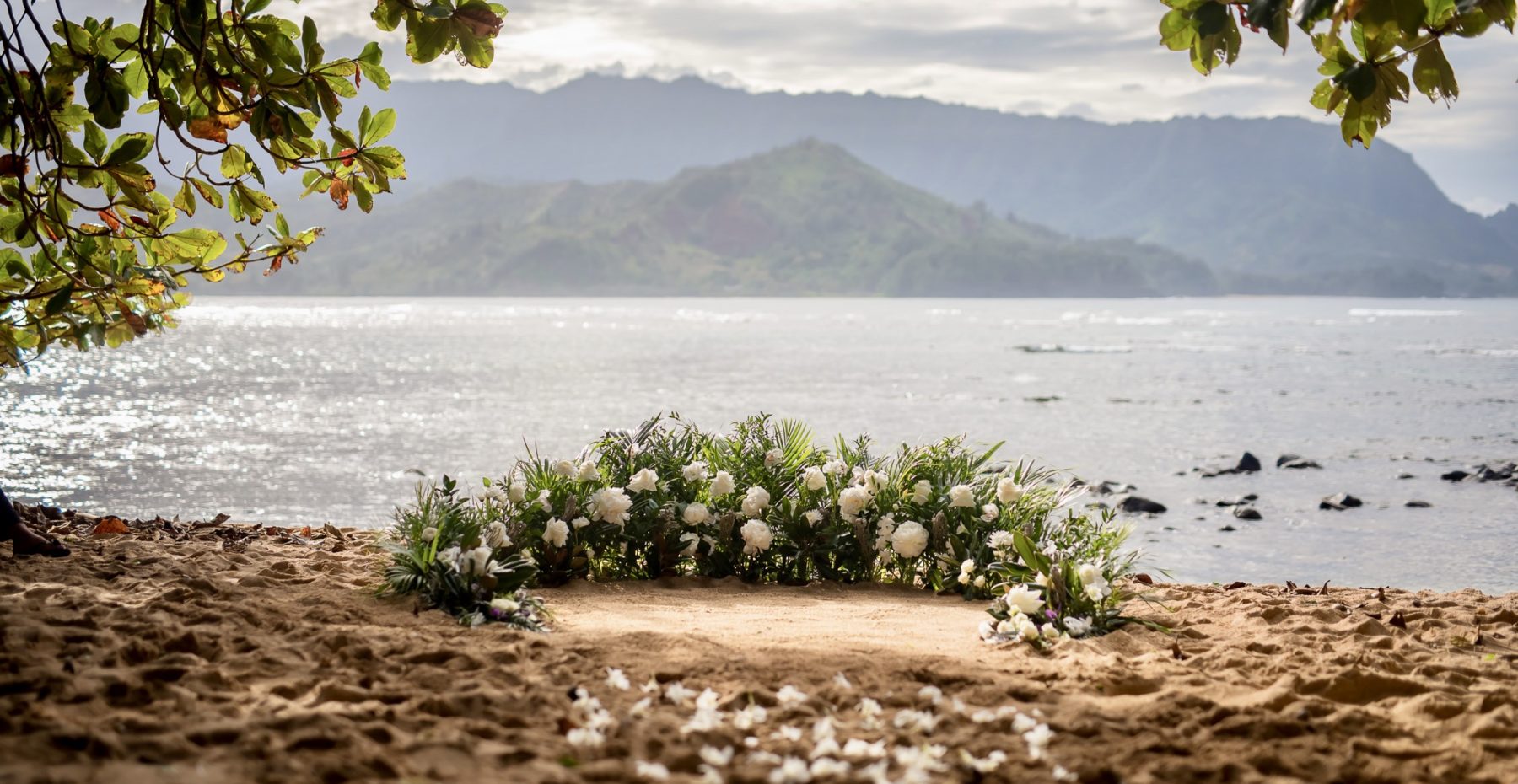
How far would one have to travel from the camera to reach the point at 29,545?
5.62 m

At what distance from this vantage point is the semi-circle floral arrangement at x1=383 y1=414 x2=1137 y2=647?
5891mm

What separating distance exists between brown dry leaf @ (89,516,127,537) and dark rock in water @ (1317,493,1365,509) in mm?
13024

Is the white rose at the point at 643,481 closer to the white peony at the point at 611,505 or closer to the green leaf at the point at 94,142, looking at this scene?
the white peony at the point at 611,505

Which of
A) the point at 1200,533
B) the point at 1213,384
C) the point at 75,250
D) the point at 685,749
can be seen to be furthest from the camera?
the point at 1213,384

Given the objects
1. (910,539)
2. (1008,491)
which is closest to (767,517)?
(910,539)

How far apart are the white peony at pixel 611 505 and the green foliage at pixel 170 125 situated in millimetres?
1987

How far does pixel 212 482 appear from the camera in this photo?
52.0 ft

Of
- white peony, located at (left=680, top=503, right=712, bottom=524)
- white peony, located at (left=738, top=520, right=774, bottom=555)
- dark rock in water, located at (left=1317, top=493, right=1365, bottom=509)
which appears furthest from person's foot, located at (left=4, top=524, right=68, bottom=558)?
dark rock in water, located at (left=1317, top=493, right=1365, bottom=509)

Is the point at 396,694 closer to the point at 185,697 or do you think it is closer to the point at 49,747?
the point at 185,697

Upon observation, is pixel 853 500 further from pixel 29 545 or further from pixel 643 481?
pixel 29 545

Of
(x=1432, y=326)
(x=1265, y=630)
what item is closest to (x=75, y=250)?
(x=1265, y=630)

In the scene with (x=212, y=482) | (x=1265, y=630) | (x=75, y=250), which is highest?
(x=75, y=250)

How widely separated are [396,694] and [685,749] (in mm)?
1052

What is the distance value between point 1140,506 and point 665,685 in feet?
35.8
